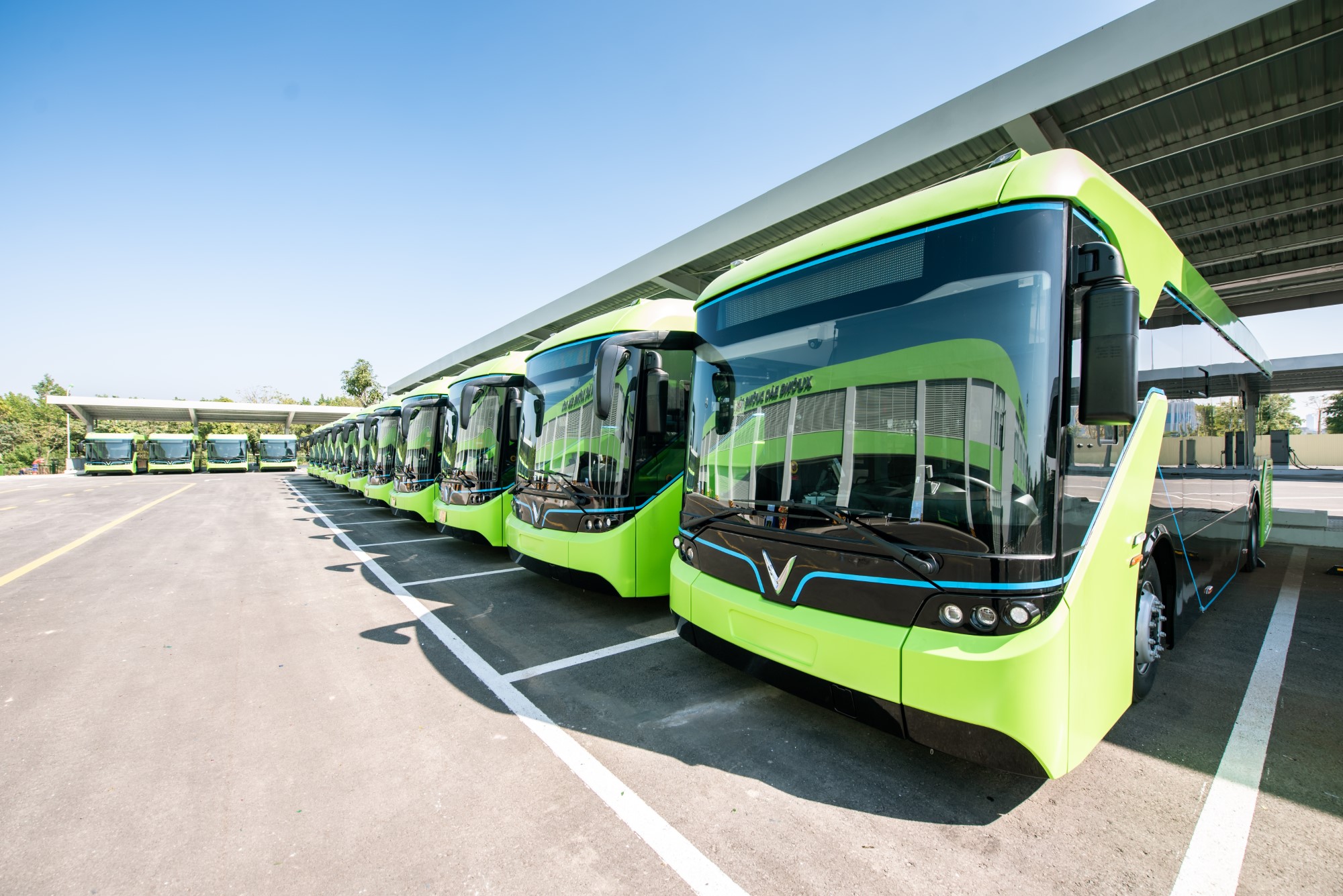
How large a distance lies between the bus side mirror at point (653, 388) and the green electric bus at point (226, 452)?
44.0 meters

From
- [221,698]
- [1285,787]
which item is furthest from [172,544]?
[1285,787]

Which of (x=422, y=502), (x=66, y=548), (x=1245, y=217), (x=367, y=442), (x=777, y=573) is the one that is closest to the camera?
(x=777, y=573)

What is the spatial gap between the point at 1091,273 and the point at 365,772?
4.17 m

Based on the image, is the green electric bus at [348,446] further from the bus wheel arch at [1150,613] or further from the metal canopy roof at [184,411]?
the metal canopy roof at [184,411]

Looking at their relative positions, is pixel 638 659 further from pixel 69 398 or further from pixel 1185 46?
pixel 69 398

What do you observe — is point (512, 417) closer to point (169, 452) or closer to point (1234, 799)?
point (1234, 799)

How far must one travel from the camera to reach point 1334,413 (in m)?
50.8

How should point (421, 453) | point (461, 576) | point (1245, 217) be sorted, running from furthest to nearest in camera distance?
point (421, 453) → point (461, 576) → point (1245, 217)

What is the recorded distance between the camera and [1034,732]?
2162mm

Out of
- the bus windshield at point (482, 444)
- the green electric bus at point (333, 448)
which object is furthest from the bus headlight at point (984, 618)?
the green electric bus at point (333, 448)

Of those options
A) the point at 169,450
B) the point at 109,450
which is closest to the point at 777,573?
the point at 169,450

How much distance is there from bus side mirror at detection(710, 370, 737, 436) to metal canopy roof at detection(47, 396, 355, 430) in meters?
49.4

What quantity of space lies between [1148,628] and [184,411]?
206 feet

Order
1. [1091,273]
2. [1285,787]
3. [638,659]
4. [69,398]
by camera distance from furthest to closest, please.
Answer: [69,398], [638,659], [1285,787], [1091,273]
